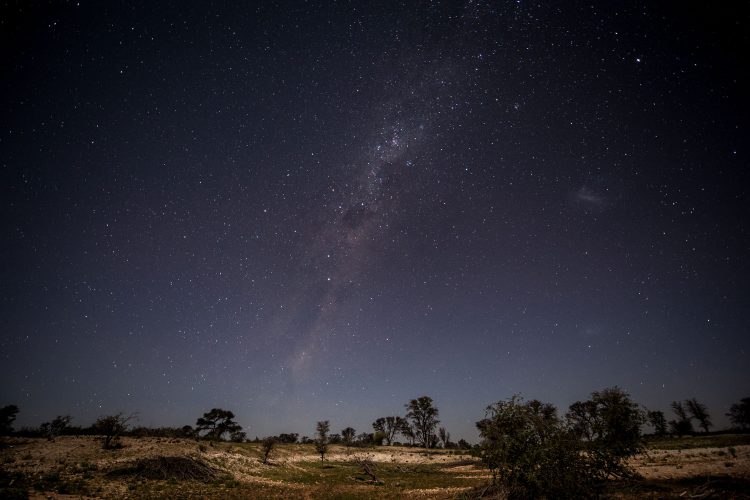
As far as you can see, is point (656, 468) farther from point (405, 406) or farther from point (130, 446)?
point (405, 406)

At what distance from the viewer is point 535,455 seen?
13188mm

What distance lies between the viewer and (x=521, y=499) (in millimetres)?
14875

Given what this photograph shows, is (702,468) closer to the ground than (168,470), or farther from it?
closer to the ground

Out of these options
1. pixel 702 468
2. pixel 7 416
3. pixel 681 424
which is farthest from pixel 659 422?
pixel 7 416

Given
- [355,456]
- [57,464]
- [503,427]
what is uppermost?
[503,427]

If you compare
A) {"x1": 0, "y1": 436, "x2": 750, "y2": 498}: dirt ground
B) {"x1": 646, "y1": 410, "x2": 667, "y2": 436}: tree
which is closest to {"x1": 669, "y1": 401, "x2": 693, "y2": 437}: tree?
{"x1": 646, "y1": 410, "x2": 667, "y2": 436}: tree

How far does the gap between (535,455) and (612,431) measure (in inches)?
370

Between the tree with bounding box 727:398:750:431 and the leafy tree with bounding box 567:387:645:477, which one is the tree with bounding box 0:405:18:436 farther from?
the tree with bounding box 727:398:750:431

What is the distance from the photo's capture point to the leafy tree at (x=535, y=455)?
12656 mm

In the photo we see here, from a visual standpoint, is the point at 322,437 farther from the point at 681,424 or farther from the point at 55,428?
the point at 681,424

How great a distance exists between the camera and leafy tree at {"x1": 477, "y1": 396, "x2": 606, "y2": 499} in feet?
41.5

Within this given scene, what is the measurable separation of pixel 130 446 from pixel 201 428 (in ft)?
115

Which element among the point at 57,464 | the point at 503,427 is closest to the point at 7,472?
the point at 57,464

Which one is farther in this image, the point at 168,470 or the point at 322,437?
the point at 322,437
